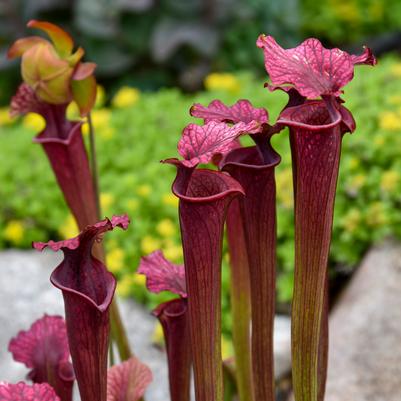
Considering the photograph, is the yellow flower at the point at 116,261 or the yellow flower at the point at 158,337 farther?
the yellow flower at the point at 116,261

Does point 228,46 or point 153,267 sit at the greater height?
point 228,46

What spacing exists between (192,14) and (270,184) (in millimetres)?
3989

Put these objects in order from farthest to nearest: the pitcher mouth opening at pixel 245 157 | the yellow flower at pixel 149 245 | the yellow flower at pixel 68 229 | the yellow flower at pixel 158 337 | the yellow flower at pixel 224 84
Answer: the yellow flower at pixel 224 84 < the yellow flower at pixel 68 229 < the yellow flower at pixel 149 245 < the yellow flower at pixel 158 337 < the pitcher mouth opening at pixel 245 157

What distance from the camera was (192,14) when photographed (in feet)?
15.8

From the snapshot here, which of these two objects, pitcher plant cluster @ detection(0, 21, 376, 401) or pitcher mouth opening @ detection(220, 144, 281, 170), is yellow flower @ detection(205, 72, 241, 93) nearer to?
pitcher plant cluster @ detection(0, 21, 376, 401)

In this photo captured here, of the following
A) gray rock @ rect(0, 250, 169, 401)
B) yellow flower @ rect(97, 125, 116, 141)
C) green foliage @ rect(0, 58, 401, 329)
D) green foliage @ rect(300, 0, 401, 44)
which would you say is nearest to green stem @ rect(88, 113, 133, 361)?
gray rock @ rect(0, 250, 169, 401)

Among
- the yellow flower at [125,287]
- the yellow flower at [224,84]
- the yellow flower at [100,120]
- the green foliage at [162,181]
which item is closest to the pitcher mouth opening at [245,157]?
the green foliage at [162,181]

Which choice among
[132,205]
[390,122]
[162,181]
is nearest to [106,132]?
[162,181]

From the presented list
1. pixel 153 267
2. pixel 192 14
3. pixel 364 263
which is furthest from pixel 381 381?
pixel 192 14

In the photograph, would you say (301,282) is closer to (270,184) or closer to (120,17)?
(270,184)

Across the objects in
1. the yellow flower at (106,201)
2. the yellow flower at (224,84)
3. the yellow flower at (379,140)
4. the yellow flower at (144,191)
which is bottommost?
the yellow flower at (106,201)

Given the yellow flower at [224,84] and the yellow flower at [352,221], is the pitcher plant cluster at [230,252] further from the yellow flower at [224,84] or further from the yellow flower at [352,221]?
the yellow flower at [224,84]

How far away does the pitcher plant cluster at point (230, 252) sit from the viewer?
893 millimetres

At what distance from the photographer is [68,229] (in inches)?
113
